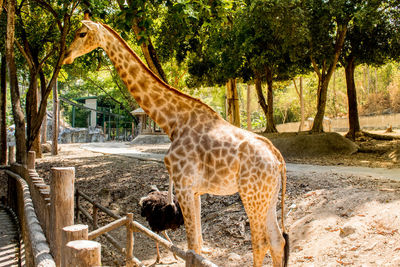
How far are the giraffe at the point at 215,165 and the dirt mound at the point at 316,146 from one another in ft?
34.5

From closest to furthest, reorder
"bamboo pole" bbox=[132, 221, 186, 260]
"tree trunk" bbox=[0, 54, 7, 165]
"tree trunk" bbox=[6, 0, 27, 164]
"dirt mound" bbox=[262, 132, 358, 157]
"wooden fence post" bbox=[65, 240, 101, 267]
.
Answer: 1. "wooden fence post" bbox=[65, 240, 101, 267]
2. "bamboo pole" bbox=[132, 221, 186, 260]
3. "tree trunk" bbox=[6, 0, 27, 164]
4. "tree trunk" bbox=[0, 54, 7, 165]
5. "dirt mound" bbox=[262, 132, 358, 157]

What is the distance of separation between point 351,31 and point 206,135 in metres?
13.9

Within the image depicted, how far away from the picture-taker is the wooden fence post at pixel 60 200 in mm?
2863

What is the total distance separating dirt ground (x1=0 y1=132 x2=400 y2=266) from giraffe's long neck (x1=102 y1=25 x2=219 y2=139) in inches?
95.7

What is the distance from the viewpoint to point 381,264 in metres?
3.67

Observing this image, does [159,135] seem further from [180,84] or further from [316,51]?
[316,51]

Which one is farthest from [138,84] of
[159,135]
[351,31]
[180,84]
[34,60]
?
[159,135]

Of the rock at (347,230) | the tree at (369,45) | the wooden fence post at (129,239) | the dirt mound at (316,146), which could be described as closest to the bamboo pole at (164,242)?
the wooden fence post at (129,239)

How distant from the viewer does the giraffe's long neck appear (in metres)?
3.39

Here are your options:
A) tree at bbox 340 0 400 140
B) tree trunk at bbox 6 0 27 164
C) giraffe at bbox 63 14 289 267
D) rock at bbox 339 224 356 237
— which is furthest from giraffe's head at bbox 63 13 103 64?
tree at bbox 340 0 400 140

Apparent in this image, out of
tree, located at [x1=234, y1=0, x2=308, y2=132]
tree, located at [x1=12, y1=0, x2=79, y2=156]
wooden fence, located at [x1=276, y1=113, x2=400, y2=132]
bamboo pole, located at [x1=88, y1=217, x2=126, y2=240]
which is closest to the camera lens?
bamboo pole, located at [x1=88, y1=217, x2=126, y2=240]

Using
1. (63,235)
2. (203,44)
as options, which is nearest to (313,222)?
(63,235)

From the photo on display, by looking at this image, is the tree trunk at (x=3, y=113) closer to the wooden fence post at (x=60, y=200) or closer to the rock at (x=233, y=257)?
the rock at (x=233, y=257)

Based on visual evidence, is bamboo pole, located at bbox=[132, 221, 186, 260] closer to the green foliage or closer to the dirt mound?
the dirt mound
